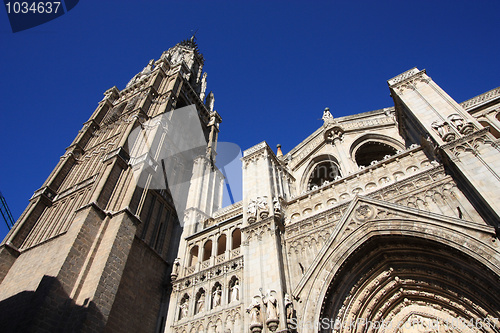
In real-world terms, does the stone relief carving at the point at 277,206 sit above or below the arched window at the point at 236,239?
below

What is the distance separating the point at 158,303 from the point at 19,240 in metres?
8.66

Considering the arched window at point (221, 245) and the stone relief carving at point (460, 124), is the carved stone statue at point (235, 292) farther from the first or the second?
the stone relief carving at point (460, 124)

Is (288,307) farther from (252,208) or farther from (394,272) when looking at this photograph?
(252,208)

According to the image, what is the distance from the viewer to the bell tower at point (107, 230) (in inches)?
508

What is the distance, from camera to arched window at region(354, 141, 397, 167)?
19080mm

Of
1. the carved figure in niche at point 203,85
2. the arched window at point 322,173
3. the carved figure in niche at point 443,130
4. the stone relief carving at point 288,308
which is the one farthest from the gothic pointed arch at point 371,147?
the carved figure in niche at point 203,85

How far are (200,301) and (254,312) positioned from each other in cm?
477

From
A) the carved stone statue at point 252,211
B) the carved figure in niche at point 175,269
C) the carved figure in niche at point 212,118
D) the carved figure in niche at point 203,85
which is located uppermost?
the carved figure in niche at point 203,85

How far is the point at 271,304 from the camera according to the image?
10656 mm

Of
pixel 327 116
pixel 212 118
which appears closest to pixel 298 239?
pixel 327 116

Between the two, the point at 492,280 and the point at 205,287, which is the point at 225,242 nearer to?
the point at 205,287

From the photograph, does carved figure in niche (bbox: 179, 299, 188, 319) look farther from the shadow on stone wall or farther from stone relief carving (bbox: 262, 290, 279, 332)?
stone relief carving (bbox: 262, 290, 279, 332)

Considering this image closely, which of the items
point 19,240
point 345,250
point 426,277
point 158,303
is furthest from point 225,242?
point 19,240

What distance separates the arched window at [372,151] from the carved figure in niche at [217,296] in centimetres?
1128
